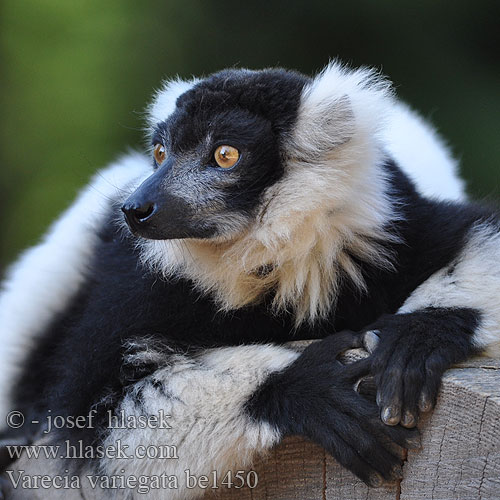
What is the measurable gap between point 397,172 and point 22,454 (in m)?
2.02

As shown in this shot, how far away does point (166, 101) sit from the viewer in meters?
3.76

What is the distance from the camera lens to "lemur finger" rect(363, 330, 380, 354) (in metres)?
2.60

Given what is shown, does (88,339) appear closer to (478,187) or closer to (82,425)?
(82,425)

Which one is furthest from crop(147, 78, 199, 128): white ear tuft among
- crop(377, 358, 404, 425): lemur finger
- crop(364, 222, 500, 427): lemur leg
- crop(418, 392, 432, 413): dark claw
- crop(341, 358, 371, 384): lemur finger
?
crop(418, 392, 432, 413): dark claw

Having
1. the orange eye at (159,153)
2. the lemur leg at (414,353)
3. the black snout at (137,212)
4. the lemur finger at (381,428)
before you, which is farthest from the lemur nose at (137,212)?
the lemur finger at (381,428)

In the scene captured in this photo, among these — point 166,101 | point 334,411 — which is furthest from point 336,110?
point 334,411

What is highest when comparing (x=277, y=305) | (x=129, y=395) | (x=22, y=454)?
(x=277, y=305)

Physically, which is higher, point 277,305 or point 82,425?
point 277,305

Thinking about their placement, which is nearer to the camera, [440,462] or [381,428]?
[440,462]

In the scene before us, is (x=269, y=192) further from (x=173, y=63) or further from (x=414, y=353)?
(x=173, y=63)

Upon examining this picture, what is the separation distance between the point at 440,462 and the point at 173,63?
5.91 metres

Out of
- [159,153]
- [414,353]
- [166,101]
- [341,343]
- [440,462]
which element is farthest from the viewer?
[166,101]

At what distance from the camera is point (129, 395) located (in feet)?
9.96

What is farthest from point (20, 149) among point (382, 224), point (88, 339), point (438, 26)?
point (382, 224)
